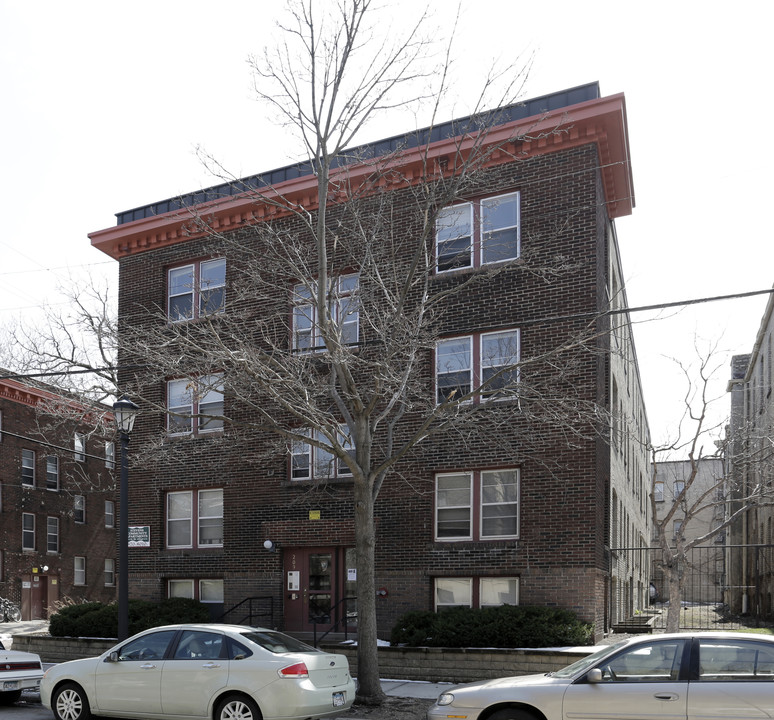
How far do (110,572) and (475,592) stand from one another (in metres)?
30.7

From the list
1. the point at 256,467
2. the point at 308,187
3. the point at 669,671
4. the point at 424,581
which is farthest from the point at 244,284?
the point at 669,671

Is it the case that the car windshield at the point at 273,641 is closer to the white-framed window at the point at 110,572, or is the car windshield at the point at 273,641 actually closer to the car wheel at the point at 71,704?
the car wheel at the point at 71,704

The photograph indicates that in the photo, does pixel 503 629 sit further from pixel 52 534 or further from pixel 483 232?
pixel 52 534

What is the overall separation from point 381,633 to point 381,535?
6.89ft

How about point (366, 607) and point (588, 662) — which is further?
point (366, 607)

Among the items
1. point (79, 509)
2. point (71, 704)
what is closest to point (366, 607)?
point (71, 704)

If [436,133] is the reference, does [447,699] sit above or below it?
below

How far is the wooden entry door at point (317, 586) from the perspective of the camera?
20.2 meters

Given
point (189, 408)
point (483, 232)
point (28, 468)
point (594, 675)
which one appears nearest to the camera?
point (594, 675)

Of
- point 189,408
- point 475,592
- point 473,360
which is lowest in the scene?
point 475,592

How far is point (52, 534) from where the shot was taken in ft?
132

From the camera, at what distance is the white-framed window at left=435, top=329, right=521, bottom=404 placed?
19.0 meters

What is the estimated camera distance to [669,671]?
9.05 meters

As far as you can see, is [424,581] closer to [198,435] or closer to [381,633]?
[381,633]
